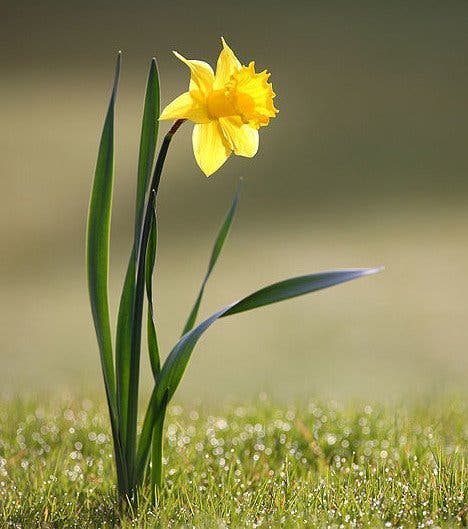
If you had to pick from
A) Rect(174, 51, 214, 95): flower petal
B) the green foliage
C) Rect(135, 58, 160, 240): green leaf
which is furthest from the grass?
Rect(174, 51, 214, 95): flower petal

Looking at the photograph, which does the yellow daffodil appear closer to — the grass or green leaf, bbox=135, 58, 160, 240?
green leaf, bbox=135, 58, 160, 240

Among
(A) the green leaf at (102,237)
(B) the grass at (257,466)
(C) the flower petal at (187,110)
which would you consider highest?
(C) the flower petal at (187,110)

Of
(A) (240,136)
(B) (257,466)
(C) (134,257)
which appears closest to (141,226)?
(C) (134,257)

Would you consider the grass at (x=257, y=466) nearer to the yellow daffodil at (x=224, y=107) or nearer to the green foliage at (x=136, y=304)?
the green foliage at (x=136, y=304)

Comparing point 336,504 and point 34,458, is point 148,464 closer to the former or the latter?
point 336,504

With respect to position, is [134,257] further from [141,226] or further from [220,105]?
[220,105]

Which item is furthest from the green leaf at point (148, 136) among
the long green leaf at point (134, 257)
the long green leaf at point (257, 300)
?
the long green leaf at point (257, 300)
